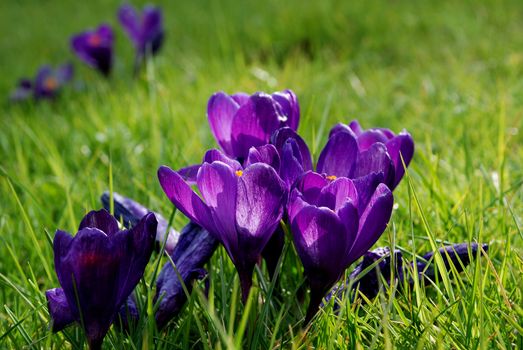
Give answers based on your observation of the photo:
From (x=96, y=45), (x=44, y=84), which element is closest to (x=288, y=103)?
(x=96, y=45)

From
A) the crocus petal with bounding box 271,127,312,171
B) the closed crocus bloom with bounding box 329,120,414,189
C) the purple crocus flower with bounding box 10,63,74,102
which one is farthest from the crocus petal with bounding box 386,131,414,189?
the purple crocus flower with bounding box 10,63,74,102

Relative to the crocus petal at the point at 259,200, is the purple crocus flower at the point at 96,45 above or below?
below

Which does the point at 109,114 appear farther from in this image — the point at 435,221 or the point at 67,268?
the point at 67,268

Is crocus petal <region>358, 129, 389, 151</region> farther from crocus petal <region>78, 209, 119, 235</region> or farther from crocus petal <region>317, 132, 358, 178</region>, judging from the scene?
crocus petal <region>78, 209, 119, 235</region>

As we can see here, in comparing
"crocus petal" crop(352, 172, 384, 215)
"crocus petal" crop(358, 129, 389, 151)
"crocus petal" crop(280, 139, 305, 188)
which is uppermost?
"crocus petal" crop(280, 139, 305, 188)

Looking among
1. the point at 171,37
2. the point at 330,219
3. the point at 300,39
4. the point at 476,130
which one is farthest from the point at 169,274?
the point at 171,37

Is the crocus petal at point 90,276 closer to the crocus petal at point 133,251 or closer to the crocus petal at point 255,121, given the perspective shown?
the crocus petal at point 133,251

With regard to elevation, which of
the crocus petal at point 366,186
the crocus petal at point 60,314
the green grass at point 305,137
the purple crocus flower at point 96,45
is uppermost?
the crocus petal at point 366,186

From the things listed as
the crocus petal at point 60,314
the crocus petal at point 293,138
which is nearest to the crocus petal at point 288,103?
the crocus petal at point 293,138
